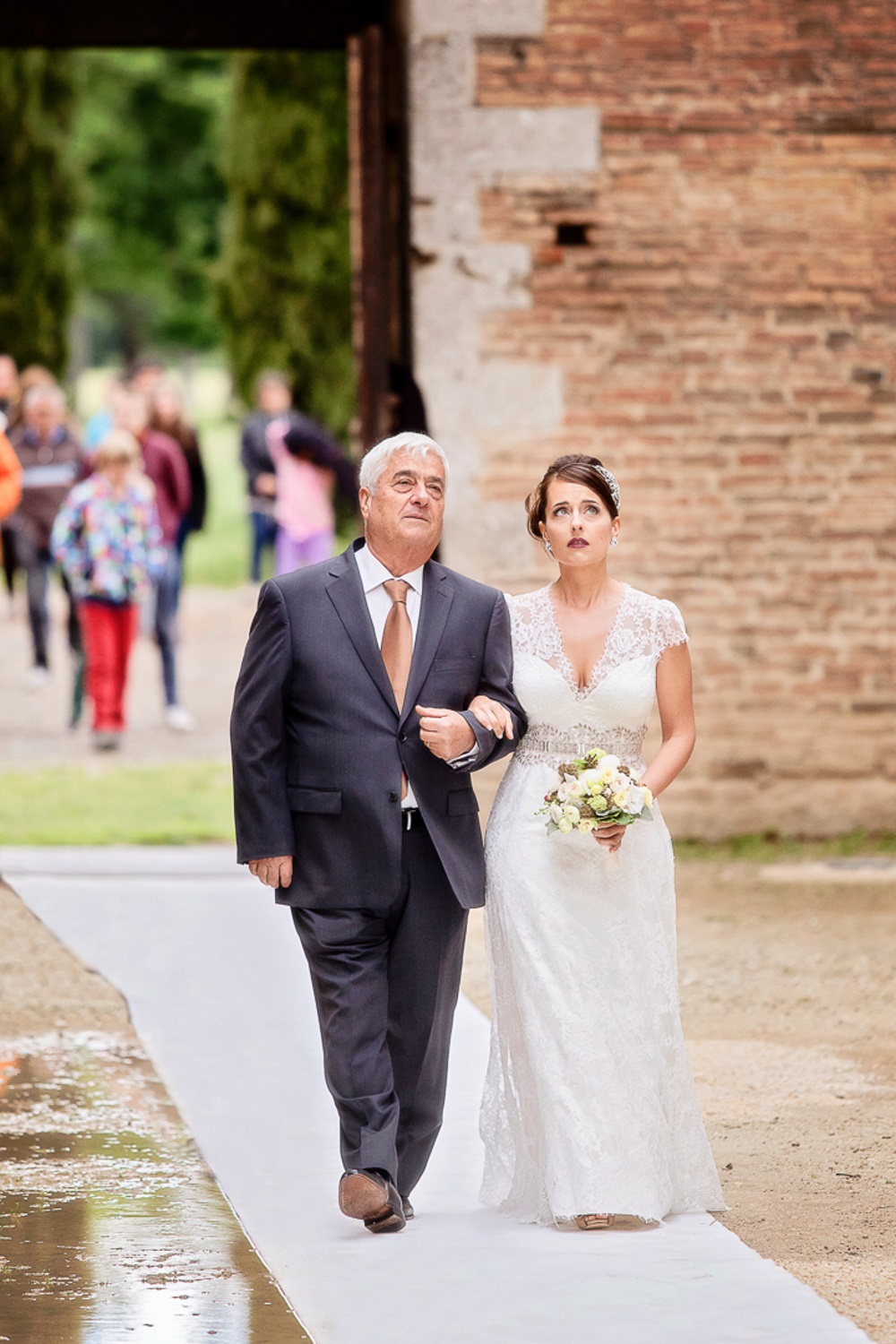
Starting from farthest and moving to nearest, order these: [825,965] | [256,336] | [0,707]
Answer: [256,336]
[0,707]
[825,965]

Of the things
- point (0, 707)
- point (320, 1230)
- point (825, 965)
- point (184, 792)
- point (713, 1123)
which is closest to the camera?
point (320, 1230)

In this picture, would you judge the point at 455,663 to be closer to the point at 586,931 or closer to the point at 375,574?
the point at 375,574

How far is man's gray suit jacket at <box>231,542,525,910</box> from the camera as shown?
461 cm

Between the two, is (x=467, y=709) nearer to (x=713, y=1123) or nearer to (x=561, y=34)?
(x=713, y=1123)

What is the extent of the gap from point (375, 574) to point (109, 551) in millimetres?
7520

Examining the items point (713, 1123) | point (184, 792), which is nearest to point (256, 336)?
point (184, 792)

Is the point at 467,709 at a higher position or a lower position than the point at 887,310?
lower

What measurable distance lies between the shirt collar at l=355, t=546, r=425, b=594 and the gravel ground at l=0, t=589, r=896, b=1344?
5.25 ft

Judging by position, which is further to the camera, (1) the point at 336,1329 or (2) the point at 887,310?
(2) the point at 887,310

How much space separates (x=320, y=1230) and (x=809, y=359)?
20.1 ft

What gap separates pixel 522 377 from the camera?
9570 millimetres

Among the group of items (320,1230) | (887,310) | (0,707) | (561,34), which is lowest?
(0,707)

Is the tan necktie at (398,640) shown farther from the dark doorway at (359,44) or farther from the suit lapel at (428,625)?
the dark doorway at (359,44)

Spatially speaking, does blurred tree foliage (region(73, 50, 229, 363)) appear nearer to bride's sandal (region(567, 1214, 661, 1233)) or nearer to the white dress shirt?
the white dress shirt
